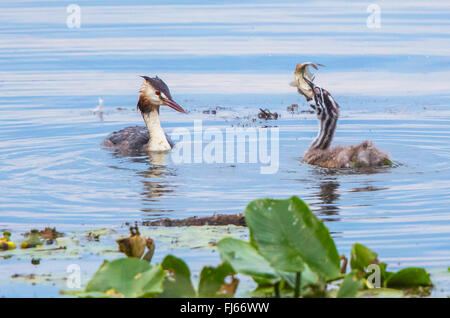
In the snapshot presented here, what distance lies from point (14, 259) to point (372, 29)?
18819 mm

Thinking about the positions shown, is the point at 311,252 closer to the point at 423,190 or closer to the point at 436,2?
the point at 423,190

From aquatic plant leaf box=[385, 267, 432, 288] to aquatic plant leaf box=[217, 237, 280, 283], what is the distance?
0.92 m

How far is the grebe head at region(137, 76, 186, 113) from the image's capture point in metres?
14.0

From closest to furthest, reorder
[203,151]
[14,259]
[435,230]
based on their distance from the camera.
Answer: [14,259]
[435,230]
[203,151]

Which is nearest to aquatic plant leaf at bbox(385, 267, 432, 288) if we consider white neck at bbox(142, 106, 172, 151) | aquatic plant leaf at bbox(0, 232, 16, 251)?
aquatic plant leaf at bbox(0, 232, 16, 251)

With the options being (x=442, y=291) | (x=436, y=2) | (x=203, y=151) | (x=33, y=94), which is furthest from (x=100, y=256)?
(x=436, y=2)

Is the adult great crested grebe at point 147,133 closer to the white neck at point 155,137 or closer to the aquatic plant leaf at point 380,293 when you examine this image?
the white neck at point 155,137

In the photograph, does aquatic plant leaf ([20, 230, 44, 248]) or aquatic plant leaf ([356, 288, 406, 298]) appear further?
aquatic plant leaf ([20, 230, 44, 248])

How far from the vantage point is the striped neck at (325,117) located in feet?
39.2

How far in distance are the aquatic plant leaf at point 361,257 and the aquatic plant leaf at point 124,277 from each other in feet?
4.46

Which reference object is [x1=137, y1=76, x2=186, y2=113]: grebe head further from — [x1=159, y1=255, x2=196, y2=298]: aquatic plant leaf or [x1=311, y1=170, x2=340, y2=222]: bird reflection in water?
[x1=159, y1=255, x2=196, y2=298]: aquatic plant leaf

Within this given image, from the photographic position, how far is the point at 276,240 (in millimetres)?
5602

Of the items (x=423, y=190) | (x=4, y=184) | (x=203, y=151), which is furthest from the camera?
(x=203, y=151)

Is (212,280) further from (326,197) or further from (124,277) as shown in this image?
(326,197)
